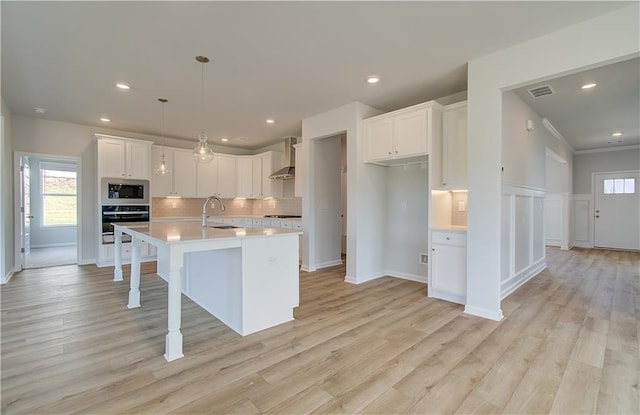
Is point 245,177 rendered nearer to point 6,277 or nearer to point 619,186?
point 6,277

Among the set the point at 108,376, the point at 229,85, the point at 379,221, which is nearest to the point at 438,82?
the point at 379,221

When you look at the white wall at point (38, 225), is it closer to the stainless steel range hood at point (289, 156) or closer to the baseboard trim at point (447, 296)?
the stainless steel range hood at point (289, 156)

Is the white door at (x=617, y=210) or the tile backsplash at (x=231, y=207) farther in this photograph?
the white door at (x=617, y=210)

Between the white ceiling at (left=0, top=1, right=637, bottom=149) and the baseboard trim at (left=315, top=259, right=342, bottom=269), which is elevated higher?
the white ceiling at (left=0, top=1, right=637, bottom=149)

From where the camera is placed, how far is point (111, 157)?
5.59m

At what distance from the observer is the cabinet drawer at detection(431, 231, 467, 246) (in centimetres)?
342

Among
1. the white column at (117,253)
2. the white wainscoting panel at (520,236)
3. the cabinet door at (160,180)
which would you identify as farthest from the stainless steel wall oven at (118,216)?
the white wainscoting panel at (520,236)

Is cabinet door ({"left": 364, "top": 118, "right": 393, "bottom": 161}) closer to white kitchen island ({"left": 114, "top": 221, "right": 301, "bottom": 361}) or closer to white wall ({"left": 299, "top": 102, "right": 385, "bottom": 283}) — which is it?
white wall ({"left": 299, "top": 102, "right": 385, "bottom": 283})

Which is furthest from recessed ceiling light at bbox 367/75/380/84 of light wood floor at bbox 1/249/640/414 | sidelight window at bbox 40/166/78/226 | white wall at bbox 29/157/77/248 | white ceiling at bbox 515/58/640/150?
sidelight window at bbox 40/166/78/226

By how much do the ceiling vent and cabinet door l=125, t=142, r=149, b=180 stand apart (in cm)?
648

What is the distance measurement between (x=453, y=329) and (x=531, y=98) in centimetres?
335

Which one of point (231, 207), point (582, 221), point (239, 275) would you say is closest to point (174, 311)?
point (239, 275)

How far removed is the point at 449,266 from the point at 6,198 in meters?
6.50

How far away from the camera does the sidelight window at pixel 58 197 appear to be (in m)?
8.02
